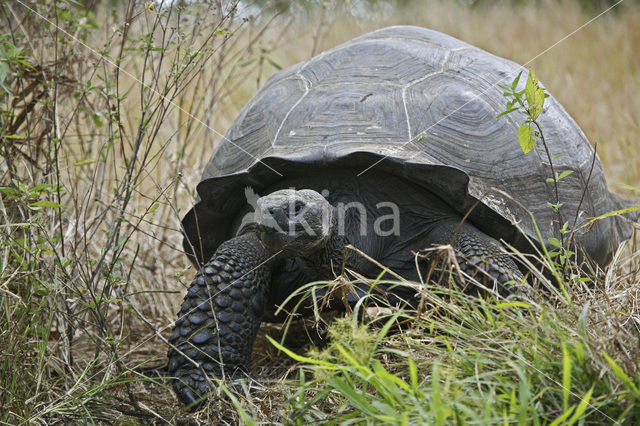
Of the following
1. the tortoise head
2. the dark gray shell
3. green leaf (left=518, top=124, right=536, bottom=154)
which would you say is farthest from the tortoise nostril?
green leaf (left=518, top=124, right=536, bottom=154)

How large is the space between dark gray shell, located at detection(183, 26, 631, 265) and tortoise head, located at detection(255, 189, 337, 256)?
31 cm

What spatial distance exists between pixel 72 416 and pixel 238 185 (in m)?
1.24

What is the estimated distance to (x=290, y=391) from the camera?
7.56 ft

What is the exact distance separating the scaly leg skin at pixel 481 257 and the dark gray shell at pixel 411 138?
96 millimetres

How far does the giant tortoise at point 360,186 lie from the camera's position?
2.60 metres

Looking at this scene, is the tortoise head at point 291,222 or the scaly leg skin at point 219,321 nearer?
the tortoise head at point 291,222

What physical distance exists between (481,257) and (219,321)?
1.09 metres

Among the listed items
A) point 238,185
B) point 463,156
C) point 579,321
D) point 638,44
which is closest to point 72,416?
point 238,185

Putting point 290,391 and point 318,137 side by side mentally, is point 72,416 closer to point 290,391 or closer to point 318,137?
point 290,391

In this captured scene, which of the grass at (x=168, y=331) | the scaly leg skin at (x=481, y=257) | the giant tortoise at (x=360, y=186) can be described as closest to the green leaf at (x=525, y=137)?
the giant tortoise at (x=360, y=186)

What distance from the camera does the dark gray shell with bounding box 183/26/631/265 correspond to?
9.01ft

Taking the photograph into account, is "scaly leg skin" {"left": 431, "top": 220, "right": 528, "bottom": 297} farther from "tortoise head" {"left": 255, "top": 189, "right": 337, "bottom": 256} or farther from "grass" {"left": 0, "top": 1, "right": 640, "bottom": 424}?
"tortoise head" {"left": 255, "top": 189, "right": 337, "bottom": 256}

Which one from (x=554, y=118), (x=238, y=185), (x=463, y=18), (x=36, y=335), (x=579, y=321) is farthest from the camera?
(x=463, y=18)

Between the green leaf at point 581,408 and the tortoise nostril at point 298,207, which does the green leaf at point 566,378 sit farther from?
the tortoise nostril at point 298,207
